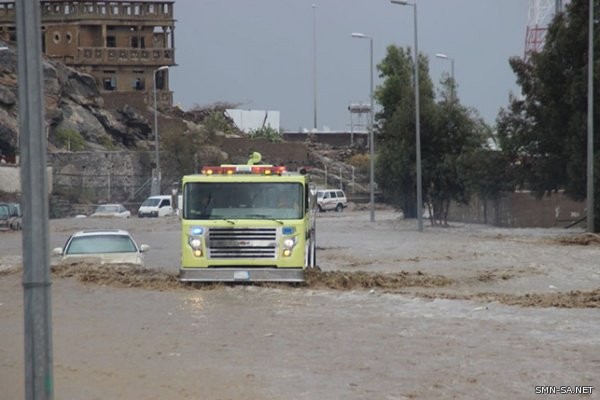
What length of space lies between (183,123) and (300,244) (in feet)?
201

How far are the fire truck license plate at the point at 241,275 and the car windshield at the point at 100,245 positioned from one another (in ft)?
14.1

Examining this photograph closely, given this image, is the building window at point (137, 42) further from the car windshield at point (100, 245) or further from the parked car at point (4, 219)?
the car windshield at point (100, 245)

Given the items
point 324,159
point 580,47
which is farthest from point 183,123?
point 580,47

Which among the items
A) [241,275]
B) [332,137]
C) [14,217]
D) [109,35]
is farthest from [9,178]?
[332,137]

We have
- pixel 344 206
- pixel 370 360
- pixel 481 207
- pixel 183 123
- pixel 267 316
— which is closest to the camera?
pixel 370 360

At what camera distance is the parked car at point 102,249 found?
78.6 feet

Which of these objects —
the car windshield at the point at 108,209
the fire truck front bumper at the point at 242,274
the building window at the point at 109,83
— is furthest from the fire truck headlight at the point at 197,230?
the building window at the point at 109,83

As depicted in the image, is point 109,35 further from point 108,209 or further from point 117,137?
point 108,209

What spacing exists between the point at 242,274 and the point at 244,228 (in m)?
0.85

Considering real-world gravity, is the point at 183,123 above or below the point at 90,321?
above

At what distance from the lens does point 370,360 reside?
13.4 m

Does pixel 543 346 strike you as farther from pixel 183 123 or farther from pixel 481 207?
pixel 183 123

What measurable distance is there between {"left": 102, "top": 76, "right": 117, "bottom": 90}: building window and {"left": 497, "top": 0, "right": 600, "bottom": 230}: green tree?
4935cm

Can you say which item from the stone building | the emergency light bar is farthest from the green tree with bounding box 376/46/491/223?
the stone building
